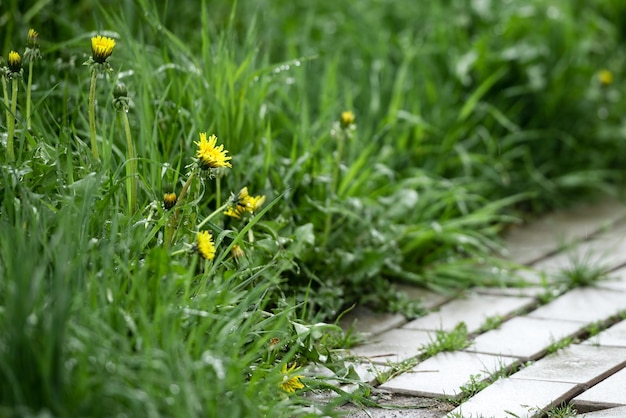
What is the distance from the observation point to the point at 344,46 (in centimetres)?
490

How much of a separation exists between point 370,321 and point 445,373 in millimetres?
572

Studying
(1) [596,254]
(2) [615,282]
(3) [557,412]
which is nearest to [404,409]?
(3) [557,412]

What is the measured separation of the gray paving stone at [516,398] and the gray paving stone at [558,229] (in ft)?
4.61

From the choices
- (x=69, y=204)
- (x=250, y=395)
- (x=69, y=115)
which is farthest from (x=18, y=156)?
(x=250, y=395)

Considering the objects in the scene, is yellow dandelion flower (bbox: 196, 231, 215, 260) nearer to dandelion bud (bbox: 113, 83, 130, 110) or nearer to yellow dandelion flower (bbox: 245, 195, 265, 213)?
yellow dandelion flower (bbox: 245, 195, 265, 213)

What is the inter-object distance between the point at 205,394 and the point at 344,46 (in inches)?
131

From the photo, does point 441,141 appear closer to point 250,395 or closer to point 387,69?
point 387,69

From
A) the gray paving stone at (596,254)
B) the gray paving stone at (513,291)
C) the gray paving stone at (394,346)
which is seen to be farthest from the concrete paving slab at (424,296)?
the gray paving stone at (596,254)

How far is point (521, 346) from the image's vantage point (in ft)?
9.75

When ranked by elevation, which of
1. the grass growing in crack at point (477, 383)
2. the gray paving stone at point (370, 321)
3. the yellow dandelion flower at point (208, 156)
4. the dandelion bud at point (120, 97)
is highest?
the dandelion bud at point (120, 97)

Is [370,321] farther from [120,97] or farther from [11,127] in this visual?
[11,127]

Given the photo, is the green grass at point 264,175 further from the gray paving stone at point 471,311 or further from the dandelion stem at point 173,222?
the gray paving stone at point 471,311

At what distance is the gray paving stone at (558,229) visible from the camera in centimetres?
409

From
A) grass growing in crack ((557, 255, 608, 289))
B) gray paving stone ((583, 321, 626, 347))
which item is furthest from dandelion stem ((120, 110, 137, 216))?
grass growing in crack ((557, 255, 608, 289))
